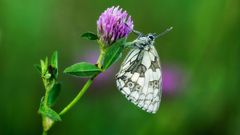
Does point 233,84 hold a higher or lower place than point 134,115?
higher

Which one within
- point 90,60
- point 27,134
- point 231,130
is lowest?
point 27,134

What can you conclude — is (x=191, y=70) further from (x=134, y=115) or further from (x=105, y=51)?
(x=105, y=51)

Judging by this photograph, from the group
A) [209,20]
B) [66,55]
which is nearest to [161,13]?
[209,20]

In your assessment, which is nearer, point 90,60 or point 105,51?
point 105,51

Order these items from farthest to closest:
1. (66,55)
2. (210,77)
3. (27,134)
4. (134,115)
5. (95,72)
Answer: (66,55) → (210,77) → (134,115) → (27,134) → (95,72)


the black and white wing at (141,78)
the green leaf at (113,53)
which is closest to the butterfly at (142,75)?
the black and white wing at (141,78)

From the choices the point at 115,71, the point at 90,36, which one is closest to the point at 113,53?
the point at 90,36

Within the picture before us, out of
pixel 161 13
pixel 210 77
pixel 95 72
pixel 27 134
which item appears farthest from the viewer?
pixel 161 13

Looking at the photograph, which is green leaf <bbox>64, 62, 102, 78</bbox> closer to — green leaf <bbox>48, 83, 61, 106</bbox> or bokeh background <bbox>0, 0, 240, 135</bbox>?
green leaf <bbox>48, 83, 61, 106</bbox>
